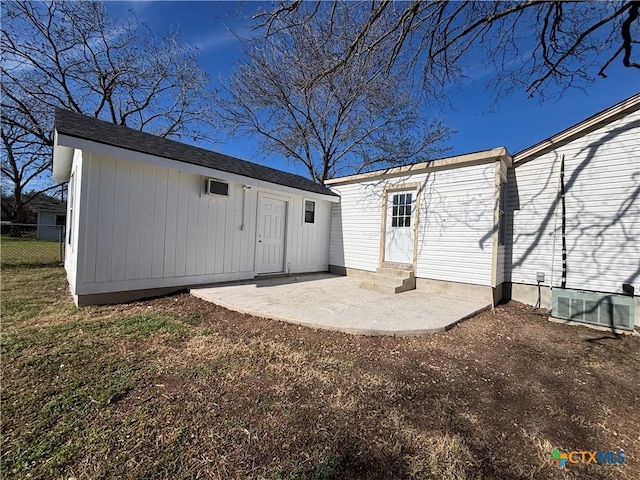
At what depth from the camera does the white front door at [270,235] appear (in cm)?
724

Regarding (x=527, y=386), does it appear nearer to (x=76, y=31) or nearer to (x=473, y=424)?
(x=473, y=424)

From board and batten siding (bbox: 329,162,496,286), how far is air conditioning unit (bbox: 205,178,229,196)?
160 inches

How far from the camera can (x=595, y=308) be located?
462 centimetres

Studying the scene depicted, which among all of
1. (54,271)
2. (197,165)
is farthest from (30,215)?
(197,165)

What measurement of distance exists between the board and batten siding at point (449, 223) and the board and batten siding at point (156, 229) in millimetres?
3197

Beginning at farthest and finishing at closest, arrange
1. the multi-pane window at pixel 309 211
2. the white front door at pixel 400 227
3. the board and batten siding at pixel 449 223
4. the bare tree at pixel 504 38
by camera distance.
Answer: the multi-pane window at pixel 309 211 < the white front door at pixel 400 227 < the board and batten siding at pixel 449 223 < the bare tree at pixel 504 38

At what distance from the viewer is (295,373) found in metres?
2.75

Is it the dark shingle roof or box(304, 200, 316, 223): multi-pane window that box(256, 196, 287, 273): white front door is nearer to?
the dark shingle roof

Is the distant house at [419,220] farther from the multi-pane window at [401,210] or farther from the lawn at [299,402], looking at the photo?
the lawn at [299,402]

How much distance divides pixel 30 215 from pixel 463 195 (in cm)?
3882

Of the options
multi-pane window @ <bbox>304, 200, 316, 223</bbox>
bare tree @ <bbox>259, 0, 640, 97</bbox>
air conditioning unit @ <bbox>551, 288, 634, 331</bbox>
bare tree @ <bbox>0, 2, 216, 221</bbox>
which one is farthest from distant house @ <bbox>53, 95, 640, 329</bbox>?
bare tree @ <bbox>0, 2, 216, 221</bbox>

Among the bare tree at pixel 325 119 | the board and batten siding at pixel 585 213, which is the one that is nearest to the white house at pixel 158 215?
the board and batten siding at pixel 585 213

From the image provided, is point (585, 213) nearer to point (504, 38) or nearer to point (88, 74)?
point (504, 38)

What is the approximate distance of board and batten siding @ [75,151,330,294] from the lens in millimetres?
4684
